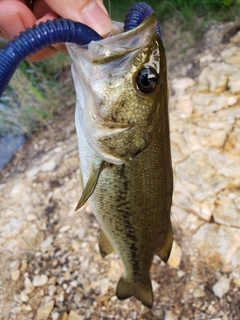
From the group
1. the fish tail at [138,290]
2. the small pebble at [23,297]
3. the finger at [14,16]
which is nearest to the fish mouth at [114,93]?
the finger at [14,16]

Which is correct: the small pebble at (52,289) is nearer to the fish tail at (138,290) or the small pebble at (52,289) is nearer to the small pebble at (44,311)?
the small pebble at (44,311)

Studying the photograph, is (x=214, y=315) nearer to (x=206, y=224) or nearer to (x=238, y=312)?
(x=238, y=312)

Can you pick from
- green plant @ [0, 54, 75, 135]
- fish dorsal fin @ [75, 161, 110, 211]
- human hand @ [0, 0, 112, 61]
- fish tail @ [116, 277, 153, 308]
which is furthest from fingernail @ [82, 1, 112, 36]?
green plant @ [0, 54, 75, 135]

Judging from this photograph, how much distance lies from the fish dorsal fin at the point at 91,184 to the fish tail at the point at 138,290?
2.54 feet

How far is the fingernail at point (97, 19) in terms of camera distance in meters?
1.41

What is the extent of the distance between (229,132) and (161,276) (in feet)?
3.55

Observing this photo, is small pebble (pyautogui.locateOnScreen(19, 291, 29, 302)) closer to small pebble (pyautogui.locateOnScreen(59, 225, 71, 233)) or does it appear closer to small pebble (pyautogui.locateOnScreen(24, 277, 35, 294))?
small pebble (pyautogui.locateOnScreen(24, 277, 35, 294))

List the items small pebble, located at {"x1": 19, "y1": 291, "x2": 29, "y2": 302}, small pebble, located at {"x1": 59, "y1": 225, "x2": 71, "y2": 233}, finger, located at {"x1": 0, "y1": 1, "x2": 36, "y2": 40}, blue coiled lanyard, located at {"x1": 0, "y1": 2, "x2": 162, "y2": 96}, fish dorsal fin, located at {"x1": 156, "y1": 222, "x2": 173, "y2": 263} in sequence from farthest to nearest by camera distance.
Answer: small pebble, located at {"x1": 59, "y1": 225, "x2": 71, "y2": 233}
small pebble, located at {"x1": 19, "y1": 291, "x2": 29, "y2": 302}
fish dorsal fin, located at {"x1": 156, "y1": 222, "x2": 173, "y2": 263}
finger, located at {"x1": 0, "y1": 1, "x2": 36, "y2": 40}
blue coiled lanyard, located at {"x1": 0, "y1": 2, "x2": 162, "y2": 96}

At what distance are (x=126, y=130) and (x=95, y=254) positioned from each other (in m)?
1.47

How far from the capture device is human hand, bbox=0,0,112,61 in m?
1.42

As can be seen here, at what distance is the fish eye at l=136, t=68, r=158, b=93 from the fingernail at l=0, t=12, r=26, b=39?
1.91ft

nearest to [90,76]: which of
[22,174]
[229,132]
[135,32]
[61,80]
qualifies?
[135,32]

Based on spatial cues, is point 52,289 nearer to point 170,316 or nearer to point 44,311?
point 44,311

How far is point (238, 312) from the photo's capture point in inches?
92.8
